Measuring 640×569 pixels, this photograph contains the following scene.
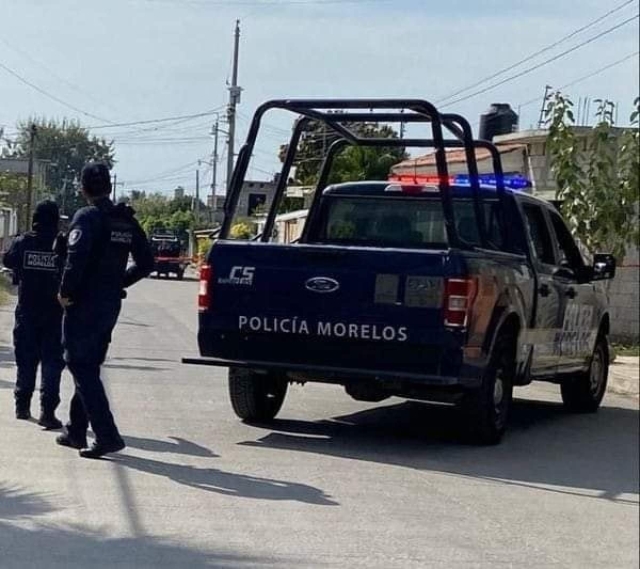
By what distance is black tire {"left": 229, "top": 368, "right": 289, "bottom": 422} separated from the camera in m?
9.53

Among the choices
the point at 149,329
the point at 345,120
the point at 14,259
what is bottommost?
the point at 149,329

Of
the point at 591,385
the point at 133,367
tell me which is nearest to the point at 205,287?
the point at 591,385

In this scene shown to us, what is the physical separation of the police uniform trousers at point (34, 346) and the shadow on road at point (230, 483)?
58.1 inches

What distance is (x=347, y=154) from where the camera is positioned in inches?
469

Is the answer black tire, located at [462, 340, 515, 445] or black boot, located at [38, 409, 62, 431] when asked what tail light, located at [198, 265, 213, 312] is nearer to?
black boot, located at [38, 409, 62, 431]

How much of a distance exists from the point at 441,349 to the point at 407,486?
3.50ft

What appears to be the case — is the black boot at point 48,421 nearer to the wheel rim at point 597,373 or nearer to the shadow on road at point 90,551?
the shadow on road at point 90,551

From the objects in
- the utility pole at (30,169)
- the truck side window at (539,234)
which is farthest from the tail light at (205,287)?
the utility pole at (30,169)

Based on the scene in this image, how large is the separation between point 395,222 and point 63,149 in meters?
7.61

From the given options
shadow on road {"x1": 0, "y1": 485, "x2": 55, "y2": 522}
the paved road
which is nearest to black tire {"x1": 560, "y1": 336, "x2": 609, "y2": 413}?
the paved road

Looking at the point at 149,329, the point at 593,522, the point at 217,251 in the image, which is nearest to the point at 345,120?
the point at 217,251

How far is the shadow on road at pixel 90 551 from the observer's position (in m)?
5.73

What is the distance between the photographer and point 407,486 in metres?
7.65

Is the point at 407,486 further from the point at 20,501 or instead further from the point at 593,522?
the point at 20,501
